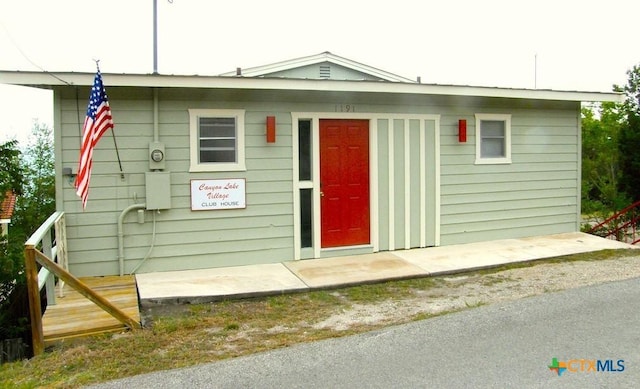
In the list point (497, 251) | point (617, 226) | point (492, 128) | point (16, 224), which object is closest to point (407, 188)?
point (497, 251)

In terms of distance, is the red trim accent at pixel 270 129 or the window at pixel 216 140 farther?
the red trim accent at pixel 270 129

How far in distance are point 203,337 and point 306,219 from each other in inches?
129

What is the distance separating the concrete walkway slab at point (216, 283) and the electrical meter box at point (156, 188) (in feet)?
3.02

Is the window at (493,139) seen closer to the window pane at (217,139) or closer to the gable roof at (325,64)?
the gable roof at (325,64)

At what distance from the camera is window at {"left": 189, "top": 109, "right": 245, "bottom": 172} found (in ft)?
23.5

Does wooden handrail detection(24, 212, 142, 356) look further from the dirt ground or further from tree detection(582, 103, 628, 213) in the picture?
tree detection(582, 103, 628, 213)

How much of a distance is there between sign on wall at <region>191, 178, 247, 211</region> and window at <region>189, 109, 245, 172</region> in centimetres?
18

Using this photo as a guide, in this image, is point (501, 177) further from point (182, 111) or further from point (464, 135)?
point (182, 111)

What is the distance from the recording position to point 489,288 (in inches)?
253

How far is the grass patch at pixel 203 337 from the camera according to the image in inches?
161

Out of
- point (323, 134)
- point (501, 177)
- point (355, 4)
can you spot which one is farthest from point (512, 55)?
point (323, 134)

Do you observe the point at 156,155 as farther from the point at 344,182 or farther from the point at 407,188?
the point at 407,188

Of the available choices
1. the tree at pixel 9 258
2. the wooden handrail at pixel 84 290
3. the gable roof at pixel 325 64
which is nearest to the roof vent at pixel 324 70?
the gable roof at pixel 325 64

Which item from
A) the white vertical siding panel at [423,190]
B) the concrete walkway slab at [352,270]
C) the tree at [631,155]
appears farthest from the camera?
the tree at [631,155]
